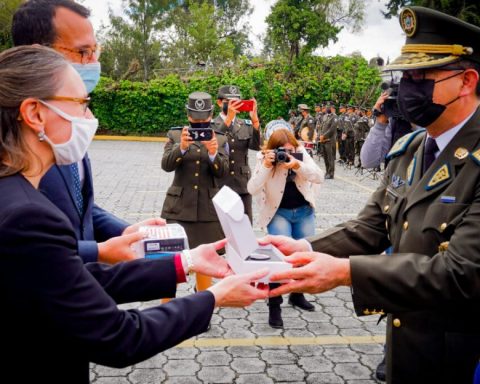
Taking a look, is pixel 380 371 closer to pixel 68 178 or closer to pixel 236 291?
pixel 236 291

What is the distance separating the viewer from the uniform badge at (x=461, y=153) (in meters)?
2.19

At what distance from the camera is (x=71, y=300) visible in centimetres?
158

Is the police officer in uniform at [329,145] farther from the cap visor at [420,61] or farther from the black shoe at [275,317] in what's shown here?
the cap visor at [420,61]

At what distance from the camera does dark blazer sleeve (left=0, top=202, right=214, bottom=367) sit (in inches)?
59.2

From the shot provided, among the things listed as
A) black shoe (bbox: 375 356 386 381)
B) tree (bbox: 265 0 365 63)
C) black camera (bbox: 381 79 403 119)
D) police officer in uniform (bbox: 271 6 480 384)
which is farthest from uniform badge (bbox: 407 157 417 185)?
tree (bbox: 265 0 365 63)

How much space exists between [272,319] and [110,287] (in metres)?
3.03

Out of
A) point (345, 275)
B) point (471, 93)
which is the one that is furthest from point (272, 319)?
point (471, 93)

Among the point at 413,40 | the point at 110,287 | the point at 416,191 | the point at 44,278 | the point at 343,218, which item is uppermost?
the point at 413,40

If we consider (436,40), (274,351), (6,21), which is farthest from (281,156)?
(6,21)

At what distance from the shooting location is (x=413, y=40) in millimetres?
2348

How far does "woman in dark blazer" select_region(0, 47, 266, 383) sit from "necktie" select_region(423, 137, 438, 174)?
124 cm

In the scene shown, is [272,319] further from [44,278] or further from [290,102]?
[290,102]

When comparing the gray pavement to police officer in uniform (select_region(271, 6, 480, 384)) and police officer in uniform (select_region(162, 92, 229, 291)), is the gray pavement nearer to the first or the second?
police officer in uniform (select_region(162, 92, 229, 291))

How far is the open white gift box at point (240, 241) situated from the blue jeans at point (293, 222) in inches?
121
